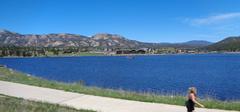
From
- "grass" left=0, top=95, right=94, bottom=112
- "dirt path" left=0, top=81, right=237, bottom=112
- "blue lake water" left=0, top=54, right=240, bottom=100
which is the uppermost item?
"grass" left=0, top=95, right=94, bottom=112

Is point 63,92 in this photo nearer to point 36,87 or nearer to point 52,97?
point 52,97

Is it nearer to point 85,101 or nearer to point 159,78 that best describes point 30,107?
point 85,101

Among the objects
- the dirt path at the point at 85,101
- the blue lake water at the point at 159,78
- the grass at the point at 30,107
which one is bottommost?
the blue lake water at the point at 159,78

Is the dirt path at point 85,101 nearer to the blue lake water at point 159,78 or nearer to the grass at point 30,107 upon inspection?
the grass at point 30,107

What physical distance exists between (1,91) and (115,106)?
7721 millimetres

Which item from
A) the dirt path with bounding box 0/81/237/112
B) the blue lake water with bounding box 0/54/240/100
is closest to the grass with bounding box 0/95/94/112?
the dirt path with bounding box 0/81/237/112

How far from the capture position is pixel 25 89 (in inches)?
819

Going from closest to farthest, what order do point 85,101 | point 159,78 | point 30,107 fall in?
point 30,107, point 85,101, point 159,78

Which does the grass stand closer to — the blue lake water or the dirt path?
the dirt path

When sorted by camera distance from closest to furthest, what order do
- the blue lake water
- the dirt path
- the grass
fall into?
the grass, the dirt path, the blue lake water

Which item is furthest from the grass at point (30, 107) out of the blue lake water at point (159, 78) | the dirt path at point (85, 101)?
the blue lake water at point (159, 78)

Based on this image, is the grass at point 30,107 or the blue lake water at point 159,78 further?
the blue lake water at point 159,78

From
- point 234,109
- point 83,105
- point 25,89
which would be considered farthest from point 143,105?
point 25,89

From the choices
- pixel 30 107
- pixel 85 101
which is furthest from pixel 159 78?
pixel 30 107
